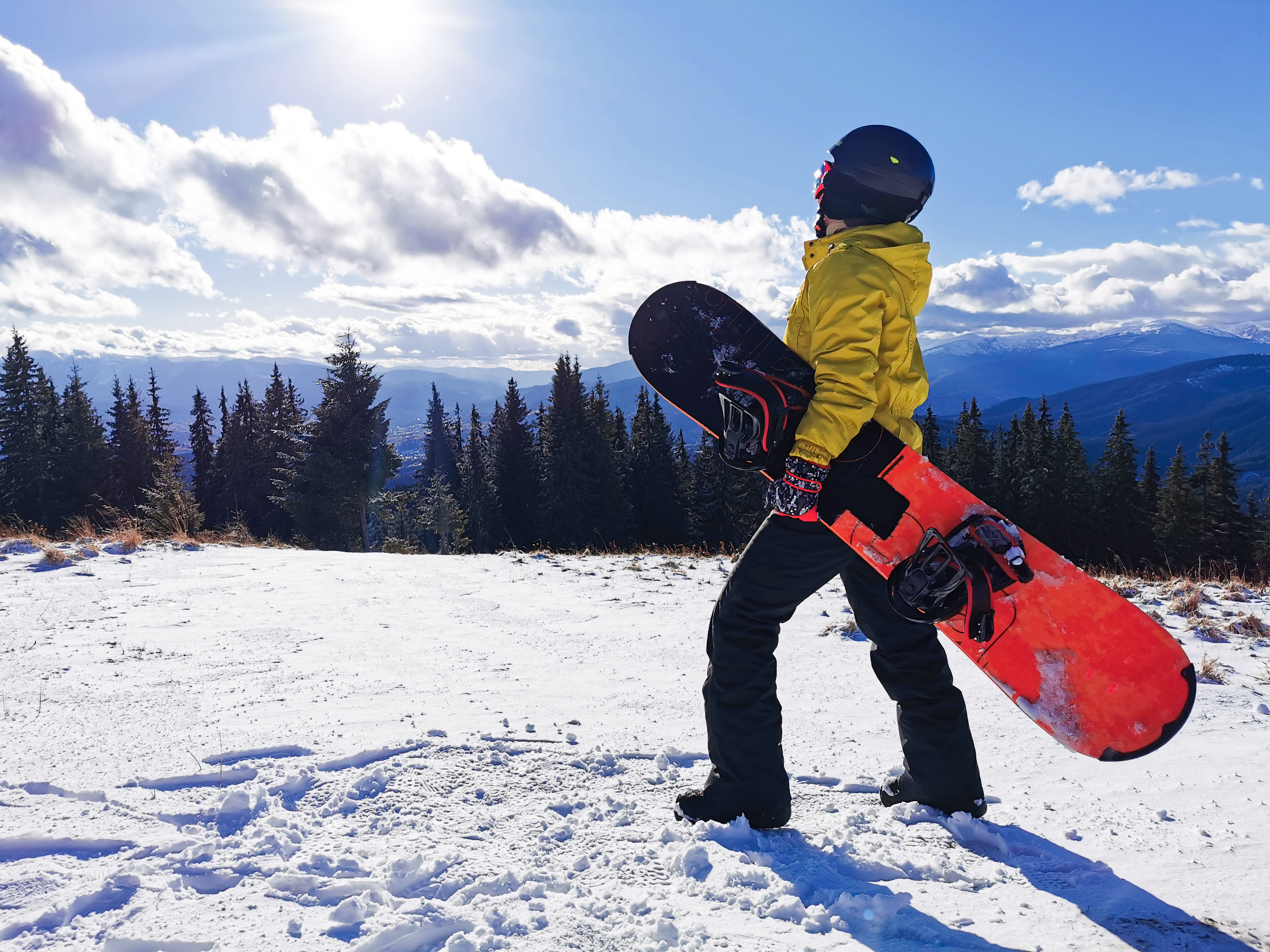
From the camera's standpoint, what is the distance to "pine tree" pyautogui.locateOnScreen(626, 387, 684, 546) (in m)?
42.7

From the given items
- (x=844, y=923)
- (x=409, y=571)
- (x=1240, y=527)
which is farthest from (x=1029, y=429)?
(x=844, y=923)

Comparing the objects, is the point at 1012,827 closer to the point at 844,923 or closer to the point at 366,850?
the point at 844,923

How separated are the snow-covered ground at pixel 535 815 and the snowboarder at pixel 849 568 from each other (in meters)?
0.18

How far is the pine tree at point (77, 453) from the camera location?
37469mm

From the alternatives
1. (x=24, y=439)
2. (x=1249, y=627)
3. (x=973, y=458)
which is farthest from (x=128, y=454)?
(x=973, y=458)

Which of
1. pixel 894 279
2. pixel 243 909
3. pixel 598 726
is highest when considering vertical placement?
pixel 894 279

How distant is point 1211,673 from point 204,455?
6571 cm

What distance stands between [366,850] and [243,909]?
388mm

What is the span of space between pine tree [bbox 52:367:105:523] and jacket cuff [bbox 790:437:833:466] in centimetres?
4742

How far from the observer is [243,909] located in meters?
1.83

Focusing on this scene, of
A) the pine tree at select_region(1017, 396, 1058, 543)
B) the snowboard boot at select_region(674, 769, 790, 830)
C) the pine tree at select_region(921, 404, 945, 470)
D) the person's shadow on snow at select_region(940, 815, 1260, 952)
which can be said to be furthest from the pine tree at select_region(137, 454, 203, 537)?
the pine tree at select_region(1017, 396, 1058, 543)

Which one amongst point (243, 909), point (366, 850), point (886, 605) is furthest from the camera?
point (886, 605)

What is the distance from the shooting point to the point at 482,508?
138 ft

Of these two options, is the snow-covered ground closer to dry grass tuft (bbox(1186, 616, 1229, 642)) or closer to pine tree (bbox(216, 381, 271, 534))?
dry grass tuft (bbox(1186, 616, 1229, 642))
